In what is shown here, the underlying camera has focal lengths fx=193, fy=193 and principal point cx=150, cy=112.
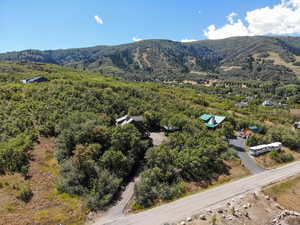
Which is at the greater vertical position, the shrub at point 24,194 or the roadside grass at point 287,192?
the shrub at point 24,194

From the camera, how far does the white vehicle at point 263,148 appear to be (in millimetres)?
41844

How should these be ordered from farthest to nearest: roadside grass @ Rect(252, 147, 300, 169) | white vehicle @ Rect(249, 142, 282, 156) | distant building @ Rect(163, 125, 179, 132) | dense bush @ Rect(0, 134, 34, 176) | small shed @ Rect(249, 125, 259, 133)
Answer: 1. small shed @ Rect(249, 125, 259, 133)
2. distant building @ Rect(163, 125, 179, 132)
3. white vehicle @ Rect(249, 142, 282, 156)
4. roadside grass @ Rect(252, 147, 300, 169)
5. dense bush @ Rect(0, 134, 34, 176)

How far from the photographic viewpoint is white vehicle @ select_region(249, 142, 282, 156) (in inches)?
1647

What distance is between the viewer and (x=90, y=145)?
3241cm

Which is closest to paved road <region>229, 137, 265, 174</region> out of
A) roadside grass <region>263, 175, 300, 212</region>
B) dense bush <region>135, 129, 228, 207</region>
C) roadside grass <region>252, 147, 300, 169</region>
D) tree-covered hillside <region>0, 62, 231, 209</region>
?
roadside grass <region>252, 147, 300, 169</region>

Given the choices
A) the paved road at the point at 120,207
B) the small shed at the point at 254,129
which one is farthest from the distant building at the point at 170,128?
the small shed at the point at 254,129

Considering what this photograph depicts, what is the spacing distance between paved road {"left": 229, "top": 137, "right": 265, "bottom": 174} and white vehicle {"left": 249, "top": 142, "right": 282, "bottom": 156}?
159 centimetres

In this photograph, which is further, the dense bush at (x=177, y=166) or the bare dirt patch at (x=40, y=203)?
the dense bush at (x=177, y=166)

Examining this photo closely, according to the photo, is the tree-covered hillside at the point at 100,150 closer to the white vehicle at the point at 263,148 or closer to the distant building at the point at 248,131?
the white vehicle at the point at 263,148

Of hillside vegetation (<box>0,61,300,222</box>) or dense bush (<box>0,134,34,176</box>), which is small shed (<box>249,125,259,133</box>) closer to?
hillside vegetation (<box>0,61,300,222</box>)

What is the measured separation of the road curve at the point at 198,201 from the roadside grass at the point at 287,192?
44.0 inches

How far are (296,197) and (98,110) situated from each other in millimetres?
44594

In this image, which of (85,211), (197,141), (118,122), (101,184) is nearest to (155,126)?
(118,122)

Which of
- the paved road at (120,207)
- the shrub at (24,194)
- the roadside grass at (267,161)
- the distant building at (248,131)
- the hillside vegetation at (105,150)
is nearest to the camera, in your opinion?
the paved road at (120,207)
